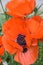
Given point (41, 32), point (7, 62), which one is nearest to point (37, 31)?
point (41, 32)

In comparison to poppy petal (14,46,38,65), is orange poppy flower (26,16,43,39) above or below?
above

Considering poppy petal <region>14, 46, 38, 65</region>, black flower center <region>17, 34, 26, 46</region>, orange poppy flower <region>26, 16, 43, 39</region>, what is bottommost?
poppy petal <region>14, 46, 38, 65</region>

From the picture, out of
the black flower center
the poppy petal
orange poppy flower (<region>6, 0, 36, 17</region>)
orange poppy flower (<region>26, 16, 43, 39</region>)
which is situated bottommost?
the poppy petal

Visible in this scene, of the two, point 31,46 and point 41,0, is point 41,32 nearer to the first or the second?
point 31,46
